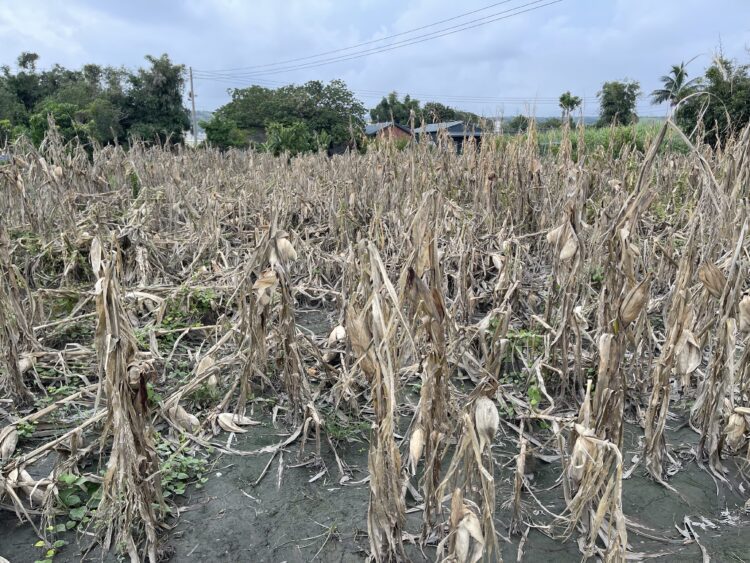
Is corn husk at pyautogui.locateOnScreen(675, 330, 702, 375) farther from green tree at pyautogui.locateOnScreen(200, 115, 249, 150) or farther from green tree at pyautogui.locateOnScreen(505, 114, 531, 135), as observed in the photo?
green tree at pyautogui.locateOnScreen(200, 115, 249, 150)

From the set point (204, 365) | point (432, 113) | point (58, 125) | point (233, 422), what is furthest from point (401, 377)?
point (58, 125)

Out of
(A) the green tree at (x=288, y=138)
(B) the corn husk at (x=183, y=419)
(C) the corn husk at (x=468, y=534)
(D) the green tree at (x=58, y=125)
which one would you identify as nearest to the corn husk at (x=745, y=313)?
(C) the corn husk at (x=468, y=534)

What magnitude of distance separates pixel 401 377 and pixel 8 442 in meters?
1.39

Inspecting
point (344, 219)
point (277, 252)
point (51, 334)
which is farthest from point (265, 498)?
point (344, 219)

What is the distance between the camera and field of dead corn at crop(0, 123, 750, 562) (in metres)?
1.31

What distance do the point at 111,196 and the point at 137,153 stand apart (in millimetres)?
1692

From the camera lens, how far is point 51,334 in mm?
2699

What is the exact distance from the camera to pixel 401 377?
2244mm

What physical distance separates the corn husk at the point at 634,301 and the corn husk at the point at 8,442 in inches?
76.6

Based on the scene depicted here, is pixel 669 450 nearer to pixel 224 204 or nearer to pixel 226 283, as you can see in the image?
pixel 226 283

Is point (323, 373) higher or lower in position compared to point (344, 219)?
Answer: lower

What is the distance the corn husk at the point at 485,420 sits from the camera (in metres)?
1.09

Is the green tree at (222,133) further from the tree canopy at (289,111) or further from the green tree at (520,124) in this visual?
the green tree at (520,124)

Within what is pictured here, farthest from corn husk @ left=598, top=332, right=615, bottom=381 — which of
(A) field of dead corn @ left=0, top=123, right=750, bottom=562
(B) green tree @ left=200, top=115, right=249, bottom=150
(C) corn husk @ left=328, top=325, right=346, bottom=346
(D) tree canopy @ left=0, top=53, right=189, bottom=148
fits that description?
(D) tree canopy @ left=0, top=53, right=189, bottom=148
